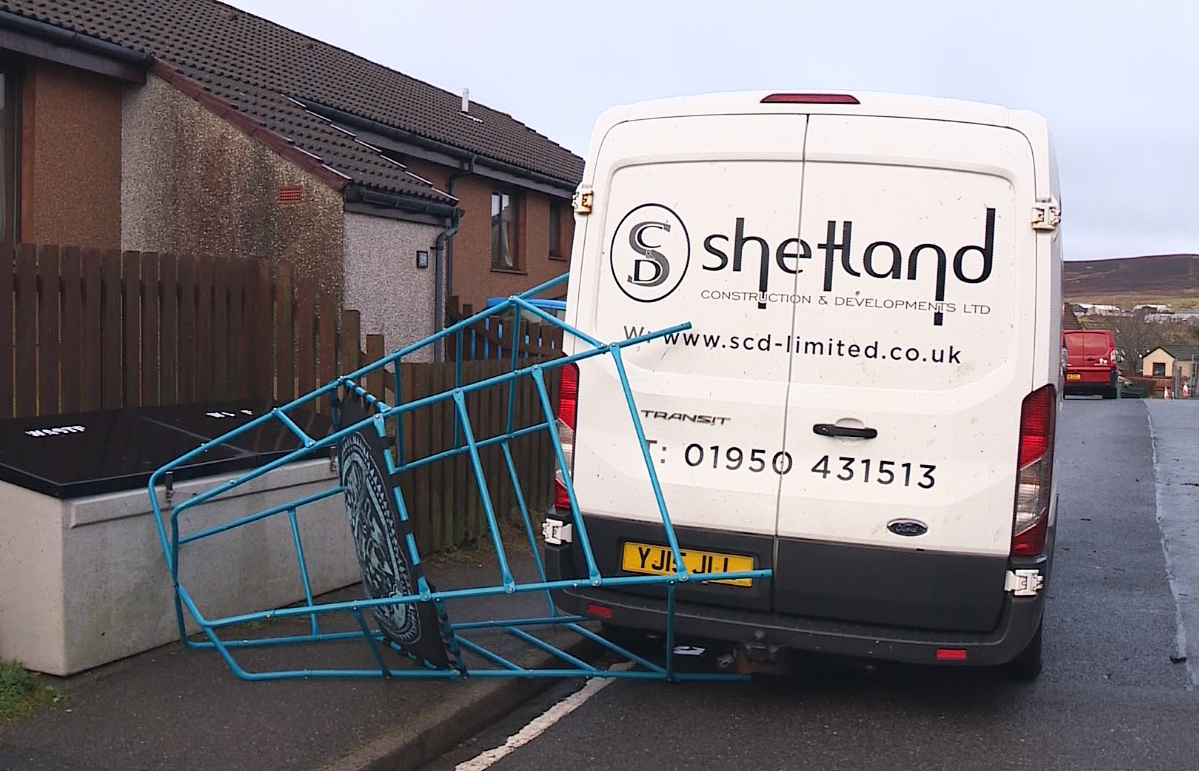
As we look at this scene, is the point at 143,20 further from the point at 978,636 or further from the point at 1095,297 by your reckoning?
the point at 1095,297

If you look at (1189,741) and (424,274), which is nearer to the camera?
(1189,741)

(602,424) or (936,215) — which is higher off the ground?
(936,215)

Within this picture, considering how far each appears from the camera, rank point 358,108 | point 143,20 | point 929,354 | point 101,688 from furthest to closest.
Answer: point 358,108 < point 143,20 < point 101,688 < point 929,354

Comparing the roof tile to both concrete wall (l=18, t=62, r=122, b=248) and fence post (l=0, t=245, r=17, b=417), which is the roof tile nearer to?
concrete wall (l=18, t=62, r=122, b=248)

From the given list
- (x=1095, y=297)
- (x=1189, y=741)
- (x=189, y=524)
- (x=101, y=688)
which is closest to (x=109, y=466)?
(x=189, y=524)

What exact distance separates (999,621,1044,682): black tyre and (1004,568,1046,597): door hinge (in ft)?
2.62

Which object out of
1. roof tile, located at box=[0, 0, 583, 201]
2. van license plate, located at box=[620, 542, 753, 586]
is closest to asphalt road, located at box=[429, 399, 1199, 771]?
van license plate, located at box=[620, 542, 753, 586]

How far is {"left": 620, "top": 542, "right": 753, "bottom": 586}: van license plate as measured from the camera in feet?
16.0

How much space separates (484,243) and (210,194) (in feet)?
24.0

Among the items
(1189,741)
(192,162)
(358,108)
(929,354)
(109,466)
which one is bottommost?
(1189,741)

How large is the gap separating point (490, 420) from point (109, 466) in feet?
11.2

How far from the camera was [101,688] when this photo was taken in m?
5.04

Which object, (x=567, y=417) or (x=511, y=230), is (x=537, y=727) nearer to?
(x=567, y=417)

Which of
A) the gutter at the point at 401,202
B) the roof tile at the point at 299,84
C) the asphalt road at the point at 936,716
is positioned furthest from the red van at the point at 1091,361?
the asphalt road at the point at 936,716
